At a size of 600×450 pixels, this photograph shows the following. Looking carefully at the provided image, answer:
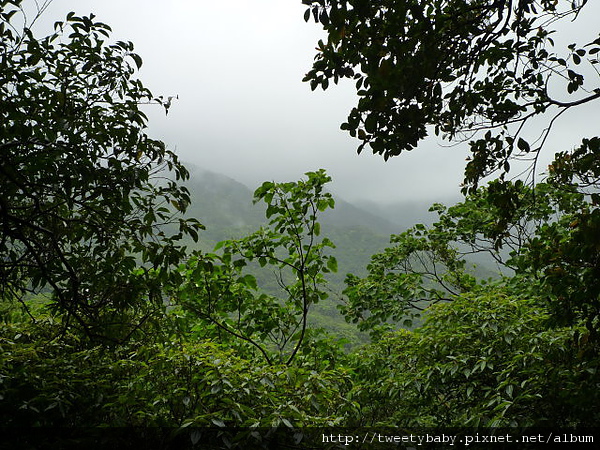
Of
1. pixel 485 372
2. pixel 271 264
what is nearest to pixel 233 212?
pixel 271 264

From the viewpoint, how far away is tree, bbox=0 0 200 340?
2863 millimetres

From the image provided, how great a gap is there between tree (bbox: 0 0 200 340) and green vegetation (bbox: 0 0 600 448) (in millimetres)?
18

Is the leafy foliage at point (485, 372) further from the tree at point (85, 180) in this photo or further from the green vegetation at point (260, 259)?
the tree at point (85, 180)

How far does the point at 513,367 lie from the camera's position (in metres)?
3.32

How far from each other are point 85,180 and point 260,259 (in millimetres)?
1948

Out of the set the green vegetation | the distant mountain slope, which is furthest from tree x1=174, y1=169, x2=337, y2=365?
the distant mountain slope

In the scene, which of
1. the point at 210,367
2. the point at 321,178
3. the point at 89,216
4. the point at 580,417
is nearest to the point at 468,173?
the point at 321,178

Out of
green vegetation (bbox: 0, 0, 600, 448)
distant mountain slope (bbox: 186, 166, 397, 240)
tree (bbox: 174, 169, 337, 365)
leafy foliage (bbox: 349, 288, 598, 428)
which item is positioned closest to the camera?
green vegetation (bbox: 0, 0, 600, 448)

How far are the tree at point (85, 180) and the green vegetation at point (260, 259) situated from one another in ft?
0.06

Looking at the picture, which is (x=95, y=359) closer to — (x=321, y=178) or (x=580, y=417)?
(x=321, y=178)

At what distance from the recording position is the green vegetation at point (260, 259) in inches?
99.6

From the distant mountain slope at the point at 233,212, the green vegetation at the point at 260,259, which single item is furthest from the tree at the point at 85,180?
the distant mountain slope at the point at 233,212

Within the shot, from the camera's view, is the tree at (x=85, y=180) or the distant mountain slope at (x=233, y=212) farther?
the distant mountain slope at (x=233, y=212)

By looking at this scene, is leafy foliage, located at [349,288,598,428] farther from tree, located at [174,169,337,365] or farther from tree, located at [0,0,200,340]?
tree, located at [0,0,200,340]
